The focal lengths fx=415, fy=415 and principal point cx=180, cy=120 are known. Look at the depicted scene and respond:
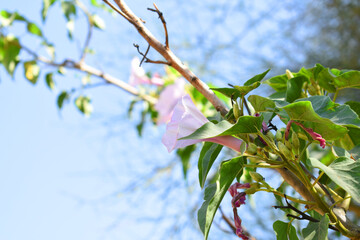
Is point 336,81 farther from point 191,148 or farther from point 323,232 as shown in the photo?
point 191,148

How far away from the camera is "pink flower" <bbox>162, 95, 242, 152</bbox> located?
325 mm

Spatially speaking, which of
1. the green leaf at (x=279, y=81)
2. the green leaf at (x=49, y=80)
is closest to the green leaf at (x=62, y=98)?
the green leaf at (x=49, y=80)

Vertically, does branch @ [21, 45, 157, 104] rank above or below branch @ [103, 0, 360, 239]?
above

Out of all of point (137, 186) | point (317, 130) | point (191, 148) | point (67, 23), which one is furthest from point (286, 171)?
point (137, 186)

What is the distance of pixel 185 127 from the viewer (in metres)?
0.33

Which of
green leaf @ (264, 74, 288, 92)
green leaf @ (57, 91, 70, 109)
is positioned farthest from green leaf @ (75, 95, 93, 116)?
green leaf @ (264, 74, 288, 92)

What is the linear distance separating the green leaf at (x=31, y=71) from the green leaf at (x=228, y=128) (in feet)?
3.29

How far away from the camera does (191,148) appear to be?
2.95ft

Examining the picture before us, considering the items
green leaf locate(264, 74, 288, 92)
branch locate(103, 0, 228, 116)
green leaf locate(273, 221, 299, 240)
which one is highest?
branch locate(103, 0, 228, 116)

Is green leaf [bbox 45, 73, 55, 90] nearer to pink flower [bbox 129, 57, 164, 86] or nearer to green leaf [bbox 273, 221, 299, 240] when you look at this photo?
pink flower [bbox 129, 57, 164, 86]

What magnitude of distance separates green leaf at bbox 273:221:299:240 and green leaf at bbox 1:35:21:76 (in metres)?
1.03

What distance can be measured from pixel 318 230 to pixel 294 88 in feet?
0.44

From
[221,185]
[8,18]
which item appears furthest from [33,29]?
[221,185]

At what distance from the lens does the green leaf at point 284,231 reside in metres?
0.33
